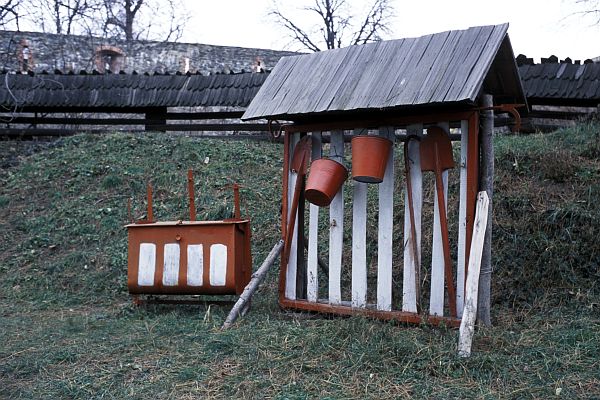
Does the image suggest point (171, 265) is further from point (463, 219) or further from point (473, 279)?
point (473, 279)

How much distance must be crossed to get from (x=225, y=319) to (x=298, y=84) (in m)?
2.33

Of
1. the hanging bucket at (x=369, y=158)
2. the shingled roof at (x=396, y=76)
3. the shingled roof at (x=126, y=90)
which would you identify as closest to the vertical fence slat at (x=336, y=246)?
the hanging bucket at (x=369, y=158)

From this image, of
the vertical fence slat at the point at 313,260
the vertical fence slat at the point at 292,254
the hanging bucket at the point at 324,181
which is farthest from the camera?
the vertical fence slat at the point at 292,254

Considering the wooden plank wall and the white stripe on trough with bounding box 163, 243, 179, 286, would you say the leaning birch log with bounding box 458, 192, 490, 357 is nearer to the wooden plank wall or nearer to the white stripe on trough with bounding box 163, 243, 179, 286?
the wooden plank wall

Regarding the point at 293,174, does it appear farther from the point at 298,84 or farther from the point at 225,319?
the point at 225,319

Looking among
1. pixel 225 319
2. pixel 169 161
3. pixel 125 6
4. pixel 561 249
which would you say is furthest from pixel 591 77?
pixel 125 6

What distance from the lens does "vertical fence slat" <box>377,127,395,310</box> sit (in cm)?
596

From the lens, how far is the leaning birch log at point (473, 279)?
15.9 feet

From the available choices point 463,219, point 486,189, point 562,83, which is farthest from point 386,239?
point 562,83

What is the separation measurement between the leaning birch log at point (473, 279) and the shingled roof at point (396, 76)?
853mm

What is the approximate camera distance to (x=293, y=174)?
675 centimetres

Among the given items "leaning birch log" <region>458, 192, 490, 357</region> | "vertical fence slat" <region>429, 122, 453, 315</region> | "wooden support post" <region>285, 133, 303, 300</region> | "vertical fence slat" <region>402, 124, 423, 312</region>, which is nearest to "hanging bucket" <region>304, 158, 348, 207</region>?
"wooden support post" <region>285, 133, 303, 300</region>

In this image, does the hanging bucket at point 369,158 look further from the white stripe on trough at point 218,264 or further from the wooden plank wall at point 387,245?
the white stripe on trough at point 218,264

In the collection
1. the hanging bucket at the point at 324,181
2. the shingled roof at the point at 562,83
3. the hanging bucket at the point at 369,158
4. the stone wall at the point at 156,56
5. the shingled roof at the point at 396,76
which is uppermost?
the stone wall at the point at 156,56
